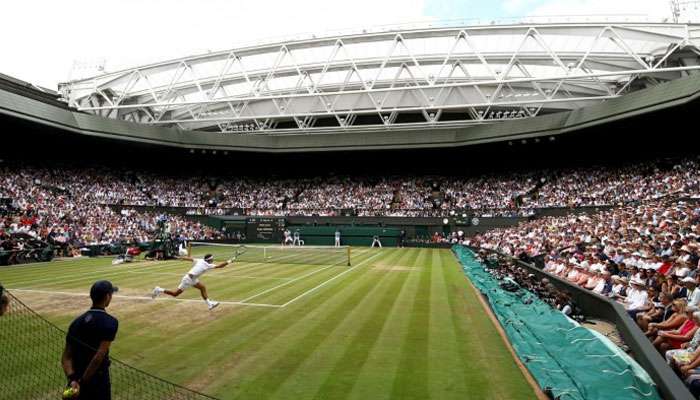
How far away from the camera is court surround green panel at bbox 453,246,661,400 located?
6466 millimetres

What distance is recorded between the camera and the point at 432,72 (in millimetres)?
45688

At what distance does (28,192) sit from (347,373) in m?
41.0

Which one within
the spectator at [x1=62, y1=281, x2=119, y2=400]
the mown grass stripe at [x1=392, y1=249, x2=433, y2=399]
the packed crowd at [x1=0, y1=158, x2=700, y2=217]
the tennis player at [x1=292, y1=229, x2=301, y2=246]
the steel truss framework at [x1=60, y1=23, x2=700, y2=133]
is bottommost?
the mown grass stripe at [x1=392, y1=249, x2=433, y2=399]

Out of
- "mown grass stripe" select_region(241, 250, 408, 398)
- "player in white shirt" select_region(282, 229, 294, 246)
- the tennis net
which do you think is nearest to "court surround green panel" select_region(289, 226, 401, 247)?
"player in white shirt" select_region(282, 229, 294, 246)

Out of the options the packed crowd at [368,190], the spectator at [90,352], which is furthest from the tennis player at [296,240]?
the spectator at [90,352]

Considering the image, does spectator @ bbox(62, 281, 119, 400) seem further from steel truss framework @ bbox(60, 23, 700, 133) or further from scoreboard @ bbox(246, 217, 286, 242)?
scoreboard @ bbox(246, 217, 286, 242)

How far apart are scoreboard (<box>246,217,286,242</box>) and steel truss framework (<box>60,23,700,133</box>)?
10001 mm

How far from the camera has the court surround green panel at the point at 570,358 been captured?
6.47 metres

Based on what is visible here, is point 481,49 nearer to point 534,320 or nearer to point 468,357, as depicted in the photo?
point 534,320

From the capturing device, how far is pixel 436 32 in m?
35.1

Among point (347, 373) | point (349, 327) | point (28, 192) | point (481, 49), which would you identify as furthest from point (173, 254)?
point (481, 49)

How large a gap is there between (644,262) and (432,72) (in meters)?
35.3

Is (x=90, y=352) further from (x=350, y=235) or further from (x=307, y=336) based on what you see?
(x=350, y=235)

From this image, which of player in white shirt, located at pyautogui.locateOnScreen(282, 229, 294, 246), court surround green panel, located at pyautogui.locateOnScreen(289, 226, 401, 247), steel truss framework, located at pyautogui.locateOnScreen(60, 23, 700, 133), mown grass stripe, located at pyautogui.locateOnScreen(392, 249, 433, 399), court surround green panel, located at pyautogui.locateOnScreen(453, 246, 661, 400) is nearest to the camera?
court surround green panel, located at pyautogui.locateOnScreen(453, 246, 661, 400)
